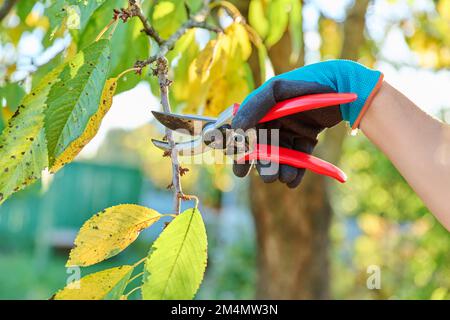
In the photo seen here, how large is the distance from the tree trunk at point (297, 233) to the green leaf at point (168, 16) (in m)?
1.23

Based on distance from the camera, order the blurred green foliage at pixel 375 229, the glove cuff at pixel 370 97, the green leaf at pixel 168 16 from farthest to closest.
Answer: the blurred green foliage at pixel 375 229
the green leaf at pixel 168 16
the glove cuff at pixel 370 97

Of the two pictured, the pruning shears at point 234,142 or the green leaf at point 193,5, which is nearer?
the pruning shears at point 234,142

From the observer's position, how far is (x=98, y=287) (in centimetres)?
85

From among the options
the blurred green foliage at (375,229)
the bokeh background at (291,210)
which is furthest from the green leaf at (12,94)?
the blurred green foliage at (375,229)

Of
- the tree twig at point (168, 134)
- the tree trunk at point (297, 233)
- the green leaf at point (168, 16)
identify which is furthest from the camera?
the tree trunk at point (297, 233)

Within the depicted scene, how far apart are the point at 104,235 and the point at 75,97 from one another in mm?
193

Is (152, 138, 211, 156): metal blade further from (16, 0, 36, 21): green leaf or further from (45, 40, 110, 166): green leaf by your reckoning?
(16, 0, 36, 21): green leaf

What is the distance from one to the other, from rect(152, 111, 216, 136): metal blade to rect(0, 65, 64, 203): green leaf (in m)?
0.22

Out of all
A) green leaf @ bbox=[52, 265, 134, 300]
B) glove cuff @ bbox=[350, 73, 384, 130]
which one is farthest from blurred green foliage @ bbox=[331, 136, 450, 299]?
green leaf @ bbox=[52, 265, 134, 300]

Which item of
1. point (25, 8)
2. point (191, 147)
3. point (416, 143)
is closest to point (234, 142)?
point (191, 147)

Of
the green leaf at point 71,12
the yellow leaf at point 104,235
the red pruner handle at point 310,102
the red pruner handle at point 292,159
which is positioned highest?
the green leaf at point 71,12

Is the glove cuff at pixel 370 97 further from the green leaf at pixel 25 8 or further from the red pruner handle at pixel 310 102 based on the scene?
the green leaf at pixel 25 8

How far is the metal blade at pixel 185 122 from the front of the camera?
1.10m

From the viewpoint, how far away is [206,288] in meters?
5.77
